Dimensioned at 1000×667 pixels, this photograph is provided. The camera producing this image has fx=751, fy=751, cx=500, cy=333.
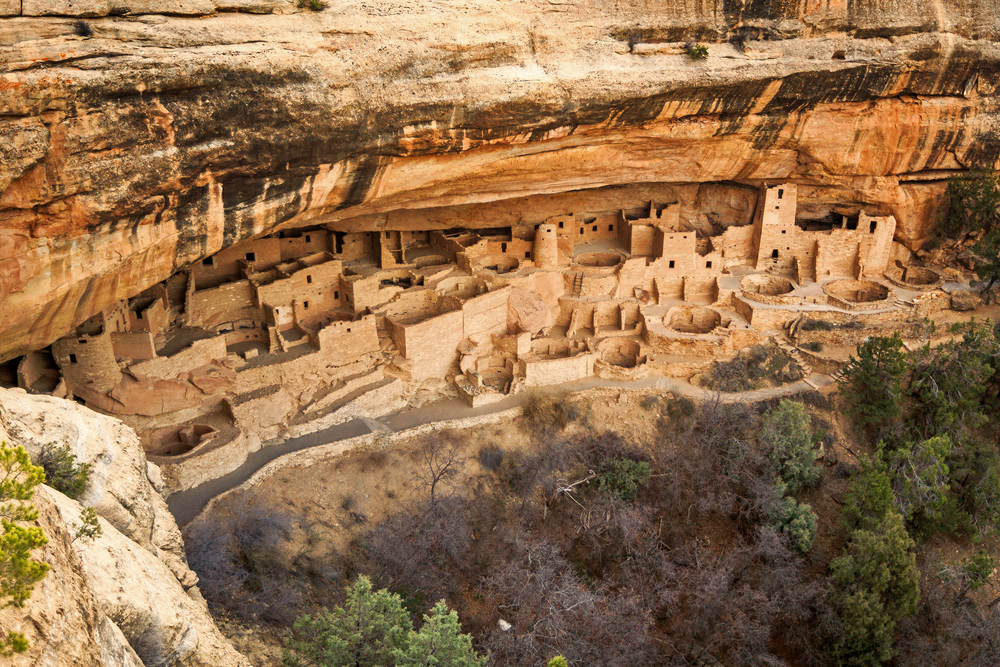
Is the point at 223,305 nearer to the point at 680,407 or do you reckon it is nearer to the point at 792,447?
the point at 680,407

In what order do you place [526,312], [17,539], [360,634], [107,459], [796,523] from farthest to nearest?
[526,312]
[796,523]
[360,634]
[107,459]
[17,539]

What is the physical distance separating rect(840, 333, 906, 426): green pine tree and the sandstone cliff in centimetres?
1513

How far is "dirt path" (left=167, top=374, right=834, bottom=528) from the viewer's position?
14.1 meters

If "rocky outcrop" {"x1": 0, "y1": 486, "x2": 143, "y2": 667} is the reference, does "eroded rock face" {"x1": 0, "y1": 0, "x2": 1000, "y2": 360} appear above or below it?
above

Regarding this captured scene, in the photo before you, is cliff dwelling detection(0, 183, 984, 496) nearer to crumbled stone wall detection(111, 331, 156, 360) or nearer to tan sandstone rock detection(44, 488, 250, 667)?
crumbled stone wall detection(111, 331, 156, 360)

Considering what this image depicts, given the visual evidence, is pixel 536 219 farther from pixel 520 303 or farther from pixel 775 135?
pixel 775 135

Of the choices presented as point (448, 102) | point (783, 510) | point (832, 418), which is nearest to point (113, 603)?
point (448, 102)

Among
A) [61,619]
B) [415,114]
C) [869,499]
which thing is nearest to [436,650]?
[61,619]

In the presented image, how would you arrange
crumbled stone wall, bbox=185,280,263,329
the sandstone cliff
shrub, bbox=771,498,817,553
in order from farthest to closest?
crumbled stone wall, bbox=185,280,263,329 < shrub, bbox=771,498,817,553 < the sandstone cliff

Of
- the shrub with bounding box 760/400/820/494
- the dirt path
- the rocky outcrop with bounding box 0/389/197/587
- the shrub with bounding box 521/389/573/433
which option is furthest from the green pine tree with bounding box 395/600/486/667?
the shrub with bounding box 760/400/820/494

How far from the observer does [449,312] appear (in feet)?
61.2

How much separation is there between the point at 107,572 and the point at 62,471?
148 cm

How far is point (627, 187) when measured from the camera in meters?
22.4

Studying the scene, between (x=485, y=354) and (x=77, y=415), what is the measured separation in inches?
487
